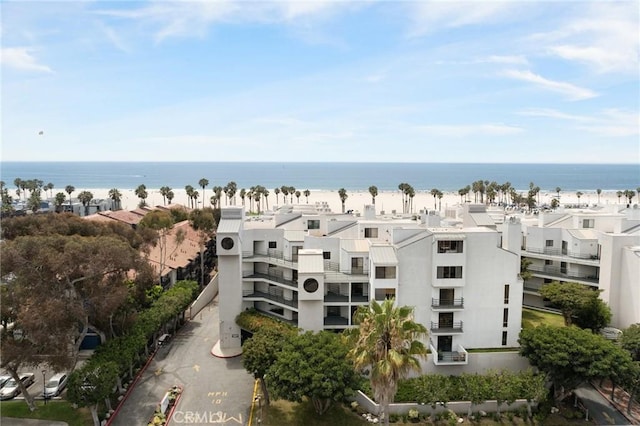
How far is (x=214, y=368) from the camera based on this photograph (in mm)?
40281

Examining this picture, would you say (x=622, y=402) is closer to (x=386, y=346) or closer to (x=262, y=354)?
(x=386, y=346)

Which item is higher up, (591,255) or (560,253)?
(591,255)

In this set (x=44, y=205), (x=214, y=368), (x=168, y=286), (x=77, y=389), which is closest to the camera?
(x=77, y=389)

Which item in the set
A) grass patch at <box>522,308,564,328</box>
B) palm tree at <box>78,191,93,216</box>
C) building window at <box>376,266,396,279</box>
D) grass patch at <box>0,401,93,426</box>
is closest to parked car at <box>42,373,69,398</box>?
grass patch at <box>0,401,93,426</box>

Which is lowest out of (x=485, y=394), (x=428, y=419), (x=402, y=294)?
(x=428, y=419)

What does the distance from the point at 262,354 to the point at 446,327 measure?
16199mm

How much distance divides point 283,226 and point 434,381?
82.0ft

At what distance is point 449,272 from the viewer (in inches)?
1501

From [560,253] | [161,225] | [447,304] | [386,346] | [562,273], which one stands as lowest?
[447,304]

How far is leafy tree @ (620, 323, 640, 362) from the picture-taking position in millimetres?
35000

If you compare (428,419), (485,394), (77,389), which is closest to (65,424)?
(77,389)

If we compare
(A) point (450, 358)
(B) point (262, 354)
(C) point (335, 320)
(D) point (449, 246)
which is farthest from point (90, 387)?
(D) point (449, 246)

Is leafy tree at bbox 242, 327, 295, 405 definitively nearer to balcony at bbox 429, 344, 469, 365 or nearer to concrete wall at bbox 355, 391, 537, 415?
concrete wall at bbox 355, 391, 537, 415

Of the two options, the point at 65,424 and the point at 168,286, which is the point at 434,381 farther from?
the point at 168,286
